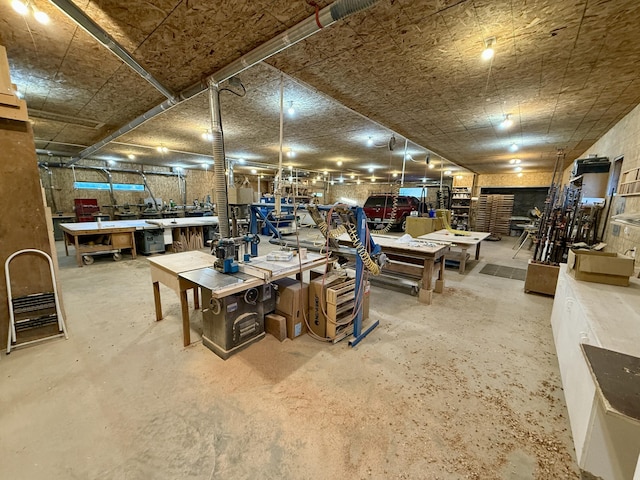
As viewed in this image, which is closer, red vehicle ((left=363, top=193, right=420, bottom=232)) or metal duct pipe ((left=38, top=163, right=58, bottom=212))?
metal duct pipe ((left=38, top=163, right=58, bottom=212))

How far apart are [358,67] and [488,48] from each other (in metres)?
1.28

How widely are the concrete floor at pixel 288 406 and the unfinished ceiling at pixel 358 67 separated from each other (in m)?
2.92

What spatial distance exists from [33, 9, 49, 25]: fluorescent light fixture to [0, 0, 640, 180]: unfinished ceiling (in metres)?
0.05

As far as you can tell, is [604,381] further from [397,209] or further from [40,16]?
[397,209]

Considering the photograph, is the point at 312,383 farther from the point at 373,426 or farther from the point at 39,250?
the point at 39,250

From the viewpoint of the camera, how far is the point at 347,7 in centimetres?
178

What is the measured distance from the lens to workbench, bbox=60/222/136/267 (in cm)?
504

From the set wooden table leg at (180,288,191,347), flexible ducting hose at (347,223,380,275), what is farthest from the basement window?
flexible ducting hose at (347,223,380,275)

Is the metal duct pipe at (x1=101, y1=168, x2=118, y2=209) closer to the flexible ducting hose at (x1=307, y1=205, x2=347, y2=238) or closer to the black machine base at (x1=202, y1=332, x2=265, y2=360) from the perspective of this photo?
the black machine base at (x1=202, y1=332, x2=265, y2=360)

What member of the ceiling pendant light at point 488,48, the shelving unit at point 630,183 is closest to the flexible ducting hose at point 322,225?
the ceiling pendant light at point 488,48

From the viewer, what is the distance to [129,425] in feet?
5.15

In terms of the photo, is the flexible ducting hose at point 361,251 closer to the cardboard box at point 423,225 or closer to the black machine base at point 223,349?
the black machine base at point 223,349

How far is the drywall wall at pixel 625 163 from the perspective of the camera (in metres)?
3.25

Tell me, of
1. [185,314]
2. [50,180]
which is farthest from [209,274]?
[50,180]
